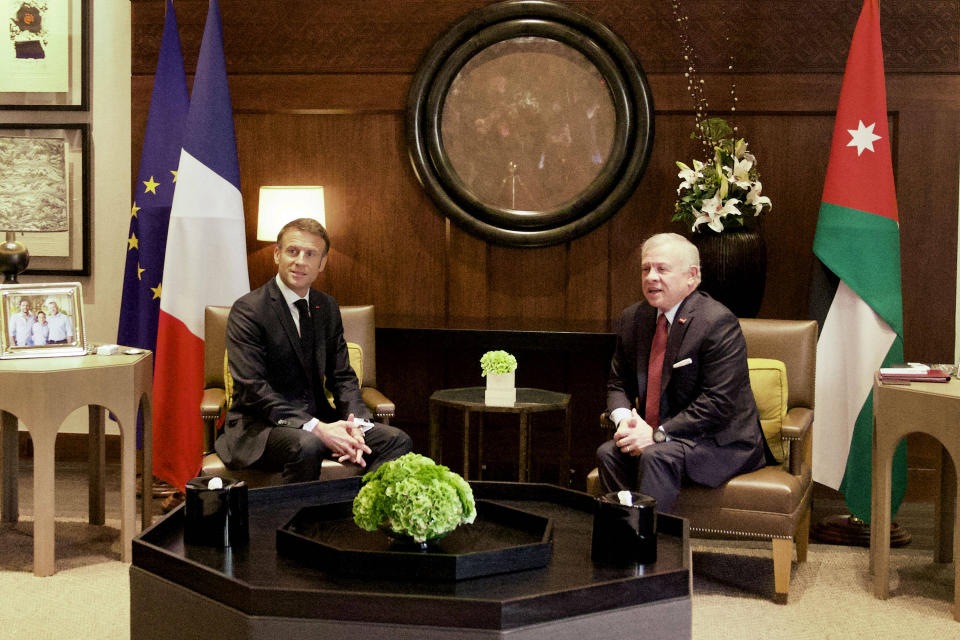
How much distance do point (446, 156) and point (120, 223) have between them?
188cm

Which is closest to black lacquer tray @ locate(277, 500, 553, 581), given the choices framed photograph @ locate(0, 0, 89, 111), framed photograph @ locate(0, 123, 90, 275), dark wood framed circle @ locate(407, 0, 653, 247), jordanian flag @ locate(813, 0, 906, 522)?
jordanian flag @ locate(813, 0, 906, 522)

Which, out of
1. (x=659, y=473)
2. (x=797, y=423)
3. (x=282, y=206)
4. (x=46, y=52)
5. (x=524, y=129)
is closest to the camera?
(x=659, y=473)

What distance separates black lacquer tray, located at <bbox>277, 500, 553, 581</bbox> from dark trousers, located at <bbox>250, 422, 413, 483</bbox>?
0.90 m

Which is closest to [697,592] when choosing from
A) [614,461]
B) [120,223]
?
[614,461]

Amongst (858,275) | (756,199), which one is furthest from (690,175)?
(858,275)

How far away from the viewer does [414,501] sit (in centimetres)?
221

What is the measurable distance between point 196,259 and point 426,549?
2722 mm

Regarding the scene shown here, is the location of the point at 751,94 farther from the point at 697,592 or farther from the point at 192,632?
the point at 192,632

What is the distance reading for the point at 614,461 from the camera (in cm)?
357

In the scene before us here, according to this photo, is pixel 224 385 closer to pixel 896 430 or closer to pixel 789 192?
pixel 896 430

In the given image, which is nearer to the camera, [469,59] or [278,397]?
[278,397]

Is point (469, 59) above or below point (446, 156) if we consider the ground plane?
above

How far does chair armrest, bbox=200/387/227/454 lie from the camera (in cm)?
378

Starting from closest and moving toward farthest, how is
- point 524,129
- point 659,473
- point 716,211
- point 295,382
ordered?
point 659,473 < point 295,382 < point 716,211 < point 524,129
